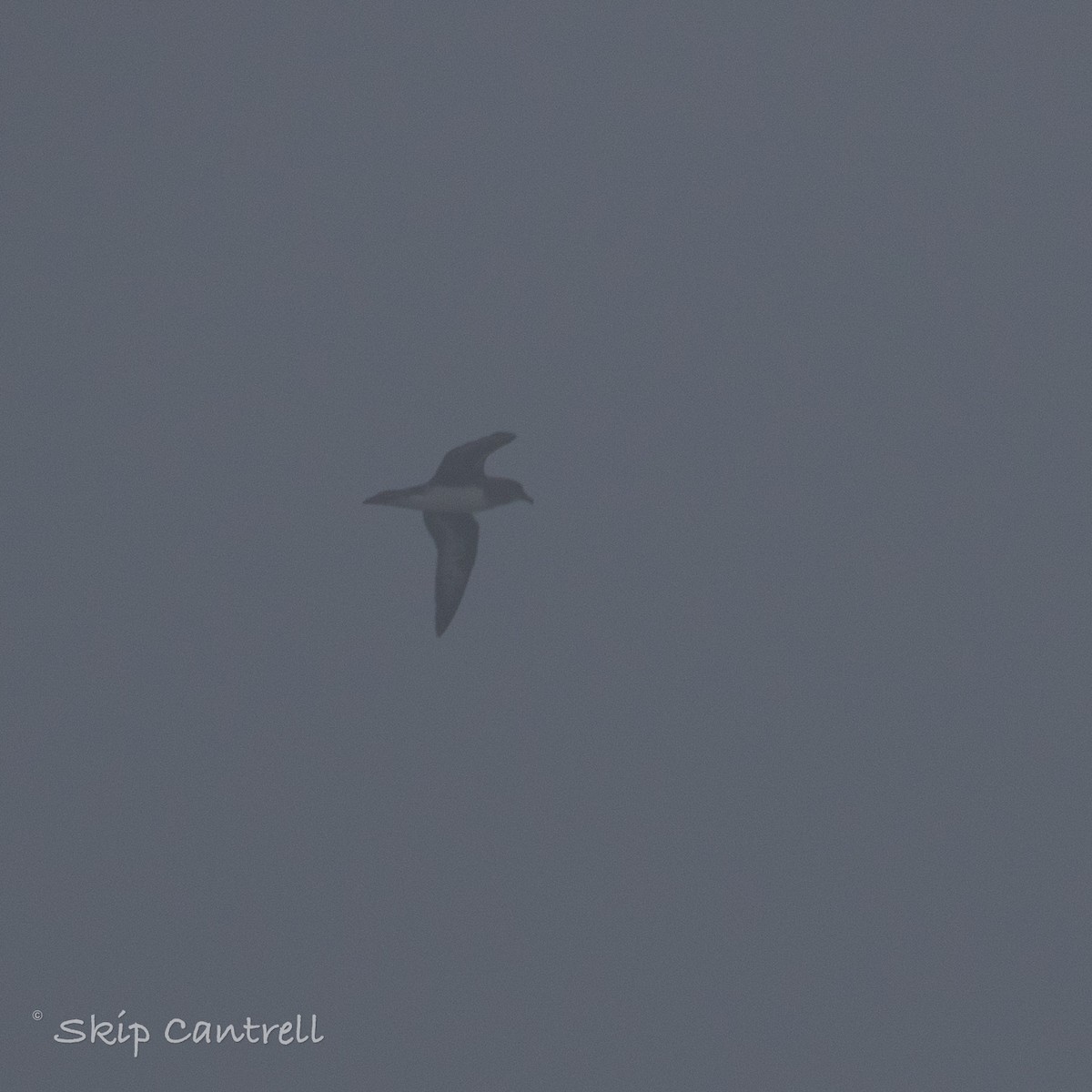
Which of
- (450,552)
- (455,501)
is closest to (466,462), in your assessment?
(455,501)

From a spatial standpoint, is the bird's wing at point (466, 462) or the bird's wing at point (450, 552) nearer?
the bird's wing at point (466, 462)

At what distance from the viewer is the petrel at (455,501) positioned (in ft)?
115

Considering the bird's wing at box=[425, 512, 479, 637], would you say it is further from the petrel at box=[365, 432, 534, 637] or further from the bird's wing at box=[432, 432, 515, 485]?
the bird's wing at box=[432, 432, 515, 485]

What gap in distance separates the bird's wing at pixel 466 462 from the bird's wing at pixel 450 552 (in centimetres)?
162

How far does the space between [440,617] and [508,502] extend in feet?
8.54

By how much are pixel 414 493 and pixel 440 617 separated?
2688mm

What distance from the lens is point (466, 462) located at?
3512 cm

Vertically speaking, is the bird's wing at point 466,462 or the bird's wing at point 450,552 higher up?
the bird's wing at point 466,462

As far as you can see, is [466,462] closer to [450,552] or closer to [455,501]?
[455,501]

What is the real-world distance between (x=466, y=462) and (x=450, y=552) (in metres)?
2.58

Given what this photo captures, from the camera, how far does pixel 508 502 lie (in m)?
36.0

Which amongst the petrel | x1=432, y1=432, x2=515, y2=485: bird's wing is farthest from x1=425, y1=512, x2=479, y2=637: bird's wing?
x1=432, y1=432, x2=515, y2=485: bird's wing

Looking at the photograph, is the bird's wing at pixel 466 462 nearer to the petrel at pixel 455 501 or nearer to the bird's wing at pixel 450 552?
the petrel at pixel 455 501

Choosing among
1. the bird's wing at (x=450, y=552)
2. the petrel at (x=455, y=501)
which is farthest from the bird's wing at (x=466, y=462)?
the bird's wing at (x=450, y=552)
